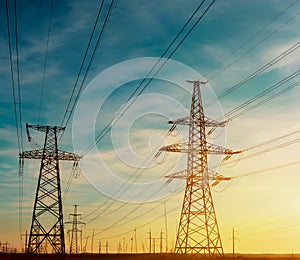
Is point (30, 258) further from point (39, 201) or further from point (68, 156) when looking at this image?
point (68, 156)

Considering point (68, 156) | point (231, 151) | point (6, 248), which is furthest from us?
point (6, 248)

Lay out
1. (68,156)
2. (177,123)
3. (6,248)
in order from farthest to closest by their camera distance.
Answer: (6,248) < (68,156) < (177,123)

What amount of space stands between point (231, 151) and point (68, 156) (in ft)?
50.9

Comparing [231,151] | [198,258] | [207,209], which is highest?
[231,151]

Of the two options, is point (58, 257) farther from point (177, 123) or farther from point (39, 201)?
point (177, 123)

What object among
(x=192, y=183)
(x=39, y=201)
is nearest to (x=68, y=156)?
(x=39, y=201)

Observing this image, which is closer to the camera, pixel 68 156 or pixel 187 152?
pixel 187 152

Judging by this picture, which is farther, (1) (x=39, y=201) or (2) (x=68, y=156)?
(2) (x=68, y=156)

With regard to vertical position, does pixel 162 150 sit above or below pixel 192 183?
above

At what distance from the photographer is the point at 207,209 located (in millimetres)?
40281

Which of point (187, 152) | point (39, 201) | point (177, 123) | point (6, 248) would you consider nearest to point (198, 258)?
point (187, 152)

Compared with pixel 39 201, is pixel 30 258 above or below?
below

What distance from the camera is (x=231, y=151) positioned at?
40219 millimetres

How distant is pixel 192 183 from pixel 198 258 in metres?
6.41
